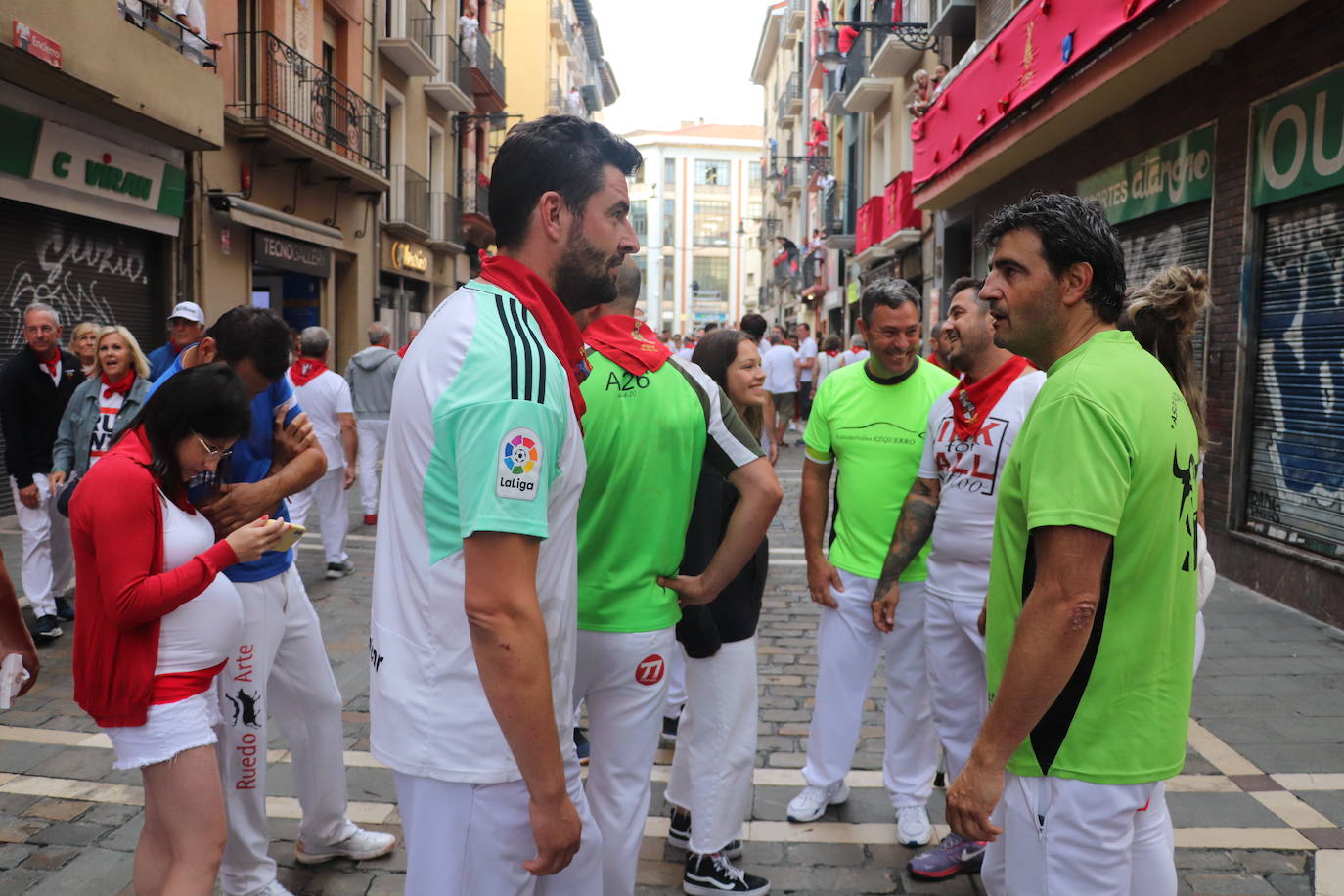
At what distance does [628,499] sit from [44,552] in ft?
17.9

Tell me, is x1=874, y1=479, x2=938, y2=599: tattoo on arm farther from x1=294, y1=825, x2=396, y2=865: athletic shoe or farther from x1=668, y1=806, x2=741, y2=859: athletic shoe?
x1=294, y1=825, x2=396, y2=865: athletic shoe

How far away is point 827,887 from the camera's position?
354 centimetres

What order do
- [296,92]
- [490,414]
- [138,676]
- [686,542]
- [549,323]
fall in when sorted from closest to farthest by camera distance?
[490,414] → [549,323] → [138,676] → [686,542] → [296,92]

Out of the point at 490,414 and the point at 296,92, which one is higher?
the point at 296,92

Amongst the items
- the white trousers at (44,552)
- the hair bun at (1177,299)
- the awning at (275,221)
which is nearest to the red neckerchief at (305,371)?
the white trousers at (44,552)

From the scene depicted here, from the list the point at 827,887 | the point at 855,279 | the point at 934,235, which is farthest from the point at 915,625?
the point at 855,279

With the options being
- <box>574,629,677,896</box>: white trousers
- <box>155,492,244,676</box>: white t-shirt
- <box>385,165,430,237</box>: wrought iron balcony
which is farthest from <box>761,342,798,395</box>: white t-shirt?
<box>155,492,244,676</box>: white t-shirt

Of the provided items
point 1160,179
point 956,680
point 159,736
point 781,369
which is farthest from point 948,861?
point 781,369

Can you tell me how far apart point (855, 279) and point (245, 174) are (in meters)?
18.5

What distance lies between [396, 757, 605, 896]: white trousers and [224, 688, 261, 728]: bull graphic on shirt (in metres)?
1.41

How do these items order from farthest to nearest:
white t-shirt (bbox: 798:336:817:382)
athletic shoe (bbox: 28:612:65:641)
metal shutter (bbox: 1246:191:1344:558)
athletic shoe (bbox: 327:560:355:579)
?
white t-shirt (bbox: 798:336:817:382), athletic shoe (bbox: 327:560:355:579), metal shutter (bbox: 1246:191:1344:558), athletic shoe (bbox: 28:612:65:641)

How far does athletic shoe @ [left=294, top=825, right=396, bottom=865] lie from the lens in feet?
11.7

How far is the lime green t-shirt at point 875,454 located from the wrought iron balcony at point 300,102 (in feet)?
42.3

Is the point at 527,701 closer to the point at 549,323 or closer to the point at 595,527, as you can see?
the point at 549,323
